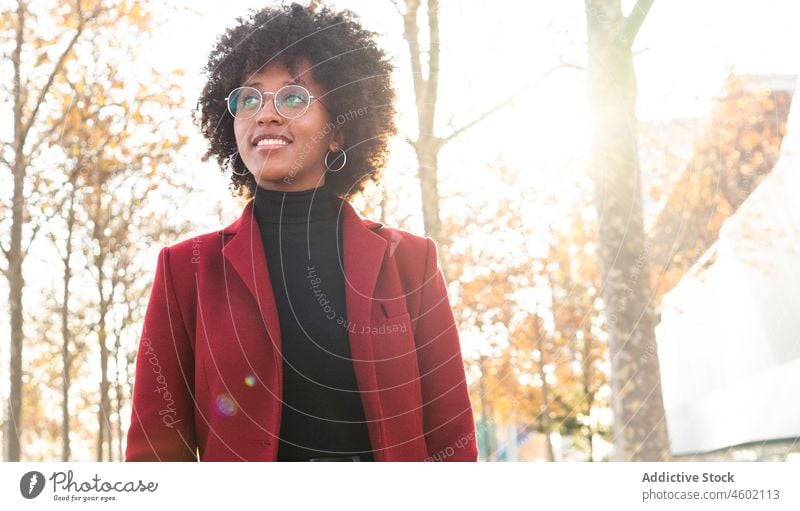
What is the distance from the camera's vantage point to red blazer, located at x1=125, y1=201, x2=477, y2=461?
96.6 inches

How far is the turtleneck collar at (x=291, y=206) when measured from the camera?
2.60 meters

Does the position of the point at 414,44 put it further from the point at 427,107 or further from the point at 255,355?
the point at 255,355

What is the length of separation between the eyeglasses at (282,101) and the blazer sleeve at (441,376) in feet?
2.27

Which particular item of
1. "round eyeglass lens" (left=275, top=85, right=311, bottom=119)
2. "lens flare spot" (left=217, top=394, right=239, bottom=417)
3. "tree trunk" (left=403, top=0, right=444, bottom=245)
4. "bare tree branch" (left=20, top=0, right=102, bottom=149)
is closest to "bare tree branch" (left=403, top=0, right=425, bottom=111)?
"tree trunk" (left=403, top=0, right=444, bottom=245)

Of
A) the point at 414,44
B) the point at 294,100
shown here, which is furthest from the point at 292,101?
the point at 414,44

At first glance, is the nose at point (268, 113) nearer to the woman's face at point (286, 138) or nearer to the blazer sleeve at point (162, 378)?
the woman's face at point (286, 138)

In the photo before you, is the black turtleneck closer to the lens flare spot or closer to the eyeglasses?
the lens flare spot

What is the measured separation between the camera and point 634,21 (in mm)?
3521

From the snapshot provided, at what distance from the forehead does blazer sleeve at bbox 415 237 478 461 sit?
765 millimetres

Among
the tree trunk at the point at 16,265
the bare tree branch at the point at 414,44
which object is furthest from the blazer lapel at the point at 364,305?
the tree trunk at the point at 16,265

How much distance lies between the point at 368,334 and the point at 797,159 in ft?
8.15

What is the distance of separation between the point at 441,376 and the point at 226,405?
2.15 ft
